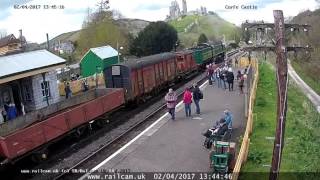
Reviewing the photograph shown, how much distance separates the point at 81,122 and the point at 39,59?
9.68 metres

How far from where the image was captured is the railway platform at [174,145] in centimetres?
1404

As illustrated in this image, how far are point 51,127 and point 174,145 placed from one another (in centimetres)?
457

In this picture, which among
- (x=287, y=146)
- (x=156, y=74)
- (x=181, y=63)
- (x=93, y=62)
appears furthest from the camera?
(x=93, y=62)

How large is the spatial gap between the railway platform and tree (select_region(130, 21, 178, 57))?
1364 inches

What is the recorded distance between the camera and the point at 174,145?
53.1 feet

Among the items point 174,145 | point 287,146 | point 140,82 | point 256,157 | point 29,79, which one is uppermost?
point 29,79

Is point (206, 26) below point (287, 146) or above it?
above

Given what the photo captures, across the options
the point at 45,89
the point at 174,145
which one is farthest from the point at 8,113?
the point at 174,145

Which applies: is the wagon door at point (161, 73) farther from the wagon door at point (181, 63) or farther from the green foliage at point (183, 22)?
the green foliage at point (183, 22)

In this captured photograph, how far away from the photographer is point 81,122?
60.4 ft

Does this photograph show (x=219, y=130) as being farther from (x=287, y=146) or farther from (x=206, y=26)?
(x=206, y=26)

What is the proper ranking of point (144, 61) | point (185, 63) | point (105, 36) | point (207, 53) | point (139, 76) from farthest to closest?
point (105, 36) < point (207, 53) < point (185, 63) < point (144, 61) < point (139, 76)

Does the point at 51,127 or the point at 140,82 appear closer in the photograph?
the point at 51,127

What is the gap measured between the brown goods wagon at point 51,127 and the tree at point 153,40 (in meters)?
35.4
